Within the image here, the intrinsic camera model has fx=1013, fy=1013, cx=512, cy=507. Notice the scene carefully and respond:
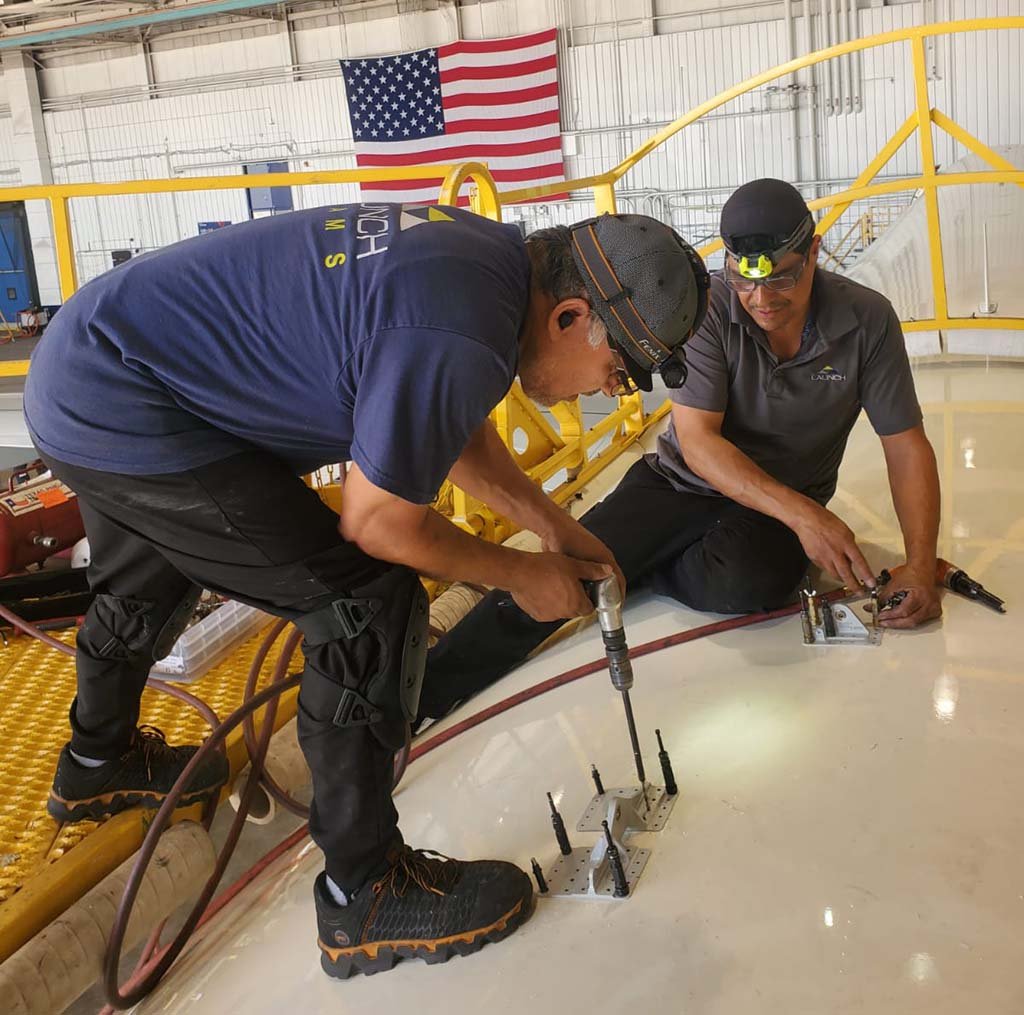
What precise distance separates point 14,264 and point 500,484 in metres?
21.8

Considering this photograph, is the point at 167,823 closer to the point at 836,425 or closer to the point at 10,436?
the point at 836,425

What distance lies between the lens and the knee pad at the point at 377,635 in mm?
1742

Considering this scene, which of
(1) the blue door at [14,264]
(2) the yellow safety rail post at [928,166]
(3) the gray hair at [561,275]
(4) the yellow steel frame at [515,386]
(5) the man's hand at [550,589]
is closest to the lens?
(3) the gray hair at [561,275]

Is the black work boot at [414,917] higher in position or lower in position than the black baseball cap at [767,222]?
lower

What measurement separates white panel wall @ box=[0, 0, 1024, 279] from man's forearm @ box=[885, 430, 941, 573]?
13216 mm

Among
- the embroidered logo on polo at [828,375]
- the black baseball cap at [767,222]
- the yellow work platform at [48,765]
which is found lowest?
the yellow work platform at [48,765]

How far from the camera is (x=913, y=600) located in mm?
2814

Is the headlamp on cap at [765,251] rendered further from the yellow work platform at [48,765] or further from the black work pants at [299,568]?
the yellow work platform at [48,765]

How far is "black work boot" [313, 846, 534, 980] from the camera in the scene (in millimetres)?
1821

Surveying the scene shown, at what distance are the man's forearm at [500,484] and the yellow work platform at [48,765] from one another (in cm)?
112

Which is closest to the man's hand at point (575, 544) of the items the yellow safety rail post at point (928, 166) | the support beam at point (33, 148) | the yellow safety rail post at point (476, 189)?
the yellow safety rail post at point (476, 189)

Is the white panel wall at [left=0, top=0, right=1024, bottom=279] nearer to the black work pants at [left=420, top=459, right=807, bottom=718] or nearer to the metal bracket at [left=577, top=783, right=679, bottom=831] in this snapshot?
the black work pants at [left=420, top=459, right=807, bottom=718]

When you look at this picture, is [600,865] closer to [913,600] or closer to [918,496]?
[913,600]

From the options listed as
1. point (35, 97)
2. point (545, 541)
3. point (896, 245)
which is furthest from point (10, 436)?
point (35, 97)
